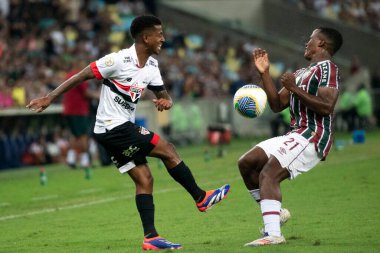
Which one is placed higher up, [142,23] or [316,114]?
[142,23]

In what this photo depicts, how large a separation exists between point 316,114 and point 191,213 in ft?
13.1

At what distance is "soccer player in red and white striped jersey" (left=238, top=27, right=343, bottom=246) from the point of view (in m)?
9.54

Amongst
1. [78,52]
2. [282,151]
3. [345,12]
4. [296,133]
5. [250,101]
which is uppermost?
[345,12]

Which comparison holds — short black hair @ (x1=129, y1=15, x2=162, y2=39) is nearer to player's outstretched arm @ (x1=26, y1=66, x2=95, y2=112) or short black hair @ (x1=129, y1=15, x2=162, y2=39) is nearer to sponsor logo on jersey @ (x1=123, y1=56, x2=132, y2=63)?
sponsor logo on jersey @ (x1=123, y1=56, x2=132, y2=63)

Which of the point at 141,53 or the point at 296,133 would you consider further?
the point at 141,53

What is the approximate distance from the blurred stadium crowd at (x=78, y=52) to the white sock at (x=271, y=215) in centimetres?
1579

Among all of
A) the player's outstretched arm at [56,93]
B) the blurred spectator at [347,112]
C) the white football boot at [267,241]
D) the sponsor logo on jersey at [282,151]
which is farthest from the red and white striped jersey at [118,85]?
the blurred spectator at [347,112]

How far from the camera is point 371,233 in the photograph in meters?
10.3

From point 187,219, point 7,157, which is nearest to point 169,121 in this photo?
point 7,157

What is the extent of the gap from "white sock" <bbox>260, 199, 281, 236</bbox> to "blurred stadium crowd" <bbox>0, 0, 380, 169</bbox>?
15.8 m

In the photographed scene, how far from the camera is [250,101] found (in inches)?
400

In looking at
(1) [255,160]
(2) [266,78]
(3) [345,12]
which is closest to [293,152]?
(1) [255,160]

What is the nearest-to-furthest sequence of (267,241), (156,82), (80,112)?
1. (267,241)
2. (156,82)
3. (80,112)

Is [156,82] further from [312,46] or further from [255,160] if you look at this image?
[312,46]
